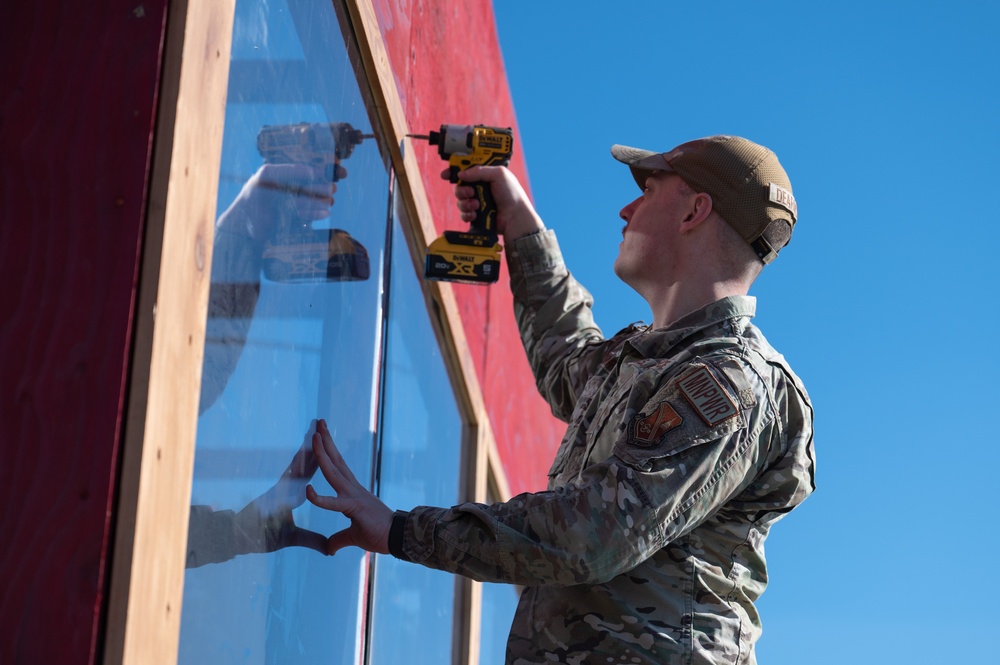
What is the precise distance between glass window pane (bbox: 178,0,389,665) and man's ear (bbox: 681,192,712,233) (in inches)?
29.5

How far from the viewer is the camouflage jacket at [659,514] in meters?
2.08

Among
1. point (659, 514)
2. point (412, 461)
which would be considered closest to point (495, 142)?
point (412, 461)

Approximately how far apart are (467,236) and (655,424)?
1082 mm

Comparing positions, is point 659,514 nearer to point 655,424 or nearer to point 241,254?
point 655,424

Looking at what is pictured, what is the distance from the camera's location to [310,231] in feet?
7.70

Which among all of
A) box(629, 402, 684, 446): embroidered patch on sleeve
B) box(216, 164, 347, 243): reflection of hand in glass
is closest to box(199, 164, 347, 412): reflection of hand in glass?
box(216, 164, 347, 243): reflection of hand in glass

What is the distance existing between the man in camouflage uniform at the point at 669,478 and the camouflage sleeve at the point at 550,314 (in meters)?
0.32

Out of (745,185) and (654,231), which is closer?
A: (745,185)

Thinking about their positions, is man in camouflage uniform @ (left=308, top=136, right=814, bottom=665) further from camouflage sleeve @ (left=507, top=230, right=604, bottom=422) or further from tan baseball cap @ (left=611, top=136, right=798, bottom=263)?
camouflage sleeve @ (left=507, top=230, right=604, bottom=422)

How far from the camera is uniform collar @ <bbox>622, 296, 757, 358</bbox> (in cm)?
251

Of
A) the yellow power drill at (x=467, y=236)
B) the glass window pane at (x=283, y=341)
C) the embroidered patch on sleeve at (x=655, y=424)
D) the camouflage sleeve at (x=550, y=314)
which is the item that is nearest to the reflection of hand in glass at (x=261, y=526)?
the glass window pane at (x=283, y=341)

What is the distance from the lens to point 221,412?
1770mm

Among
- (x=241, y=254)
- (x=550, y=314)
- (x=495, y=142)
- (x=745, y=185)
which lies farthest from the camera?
(x=550, y=314)

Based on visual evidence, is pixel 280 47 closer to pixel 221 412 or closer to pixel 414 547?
pixel 221 412
